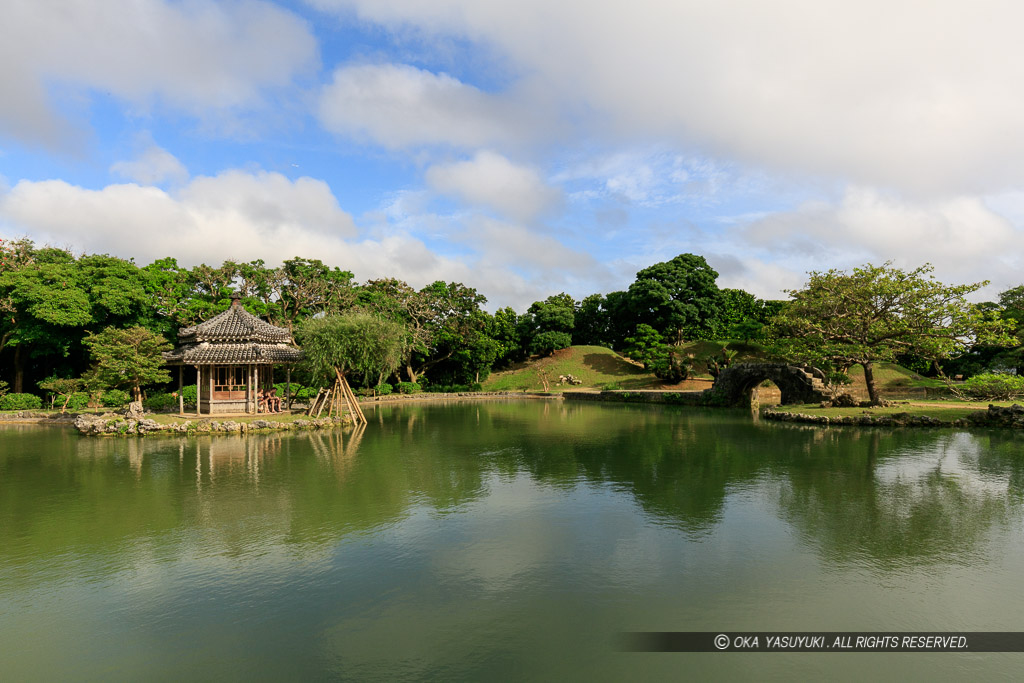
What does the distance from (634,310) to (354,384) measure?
3075cm

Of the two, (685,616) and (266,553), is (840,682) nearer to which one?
(685,616)

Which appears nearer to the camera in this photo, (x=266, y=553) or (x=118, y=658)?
(x=118, y=658)

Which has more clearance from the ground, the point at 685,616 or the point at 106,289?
the point at 106,289

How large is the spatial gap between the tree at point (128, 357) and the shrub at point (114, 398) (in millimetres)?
1287

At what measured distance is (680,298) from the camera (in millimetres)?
58781

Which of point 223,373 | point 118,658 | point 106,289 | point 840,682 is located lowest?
point 840,682

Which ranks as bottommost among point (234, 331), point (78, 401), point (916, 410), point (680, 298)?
point (916, 410)

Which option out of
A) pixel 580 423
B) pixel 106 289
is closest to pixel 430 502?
pixel 580 423

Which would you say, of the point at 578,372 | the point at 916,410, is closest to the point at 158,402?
the point at 578,372

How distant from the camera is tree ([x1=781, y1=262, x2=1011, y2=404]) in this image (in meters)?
26.8

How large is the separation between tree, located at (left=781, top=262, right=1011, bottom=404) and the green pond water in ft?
36.4

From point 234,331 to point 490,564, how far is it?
26.1 meters

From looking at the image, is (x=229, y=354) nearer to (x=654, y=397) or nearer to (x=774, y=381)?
(x=654, y=397)

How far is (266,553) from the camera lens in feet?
31.8
